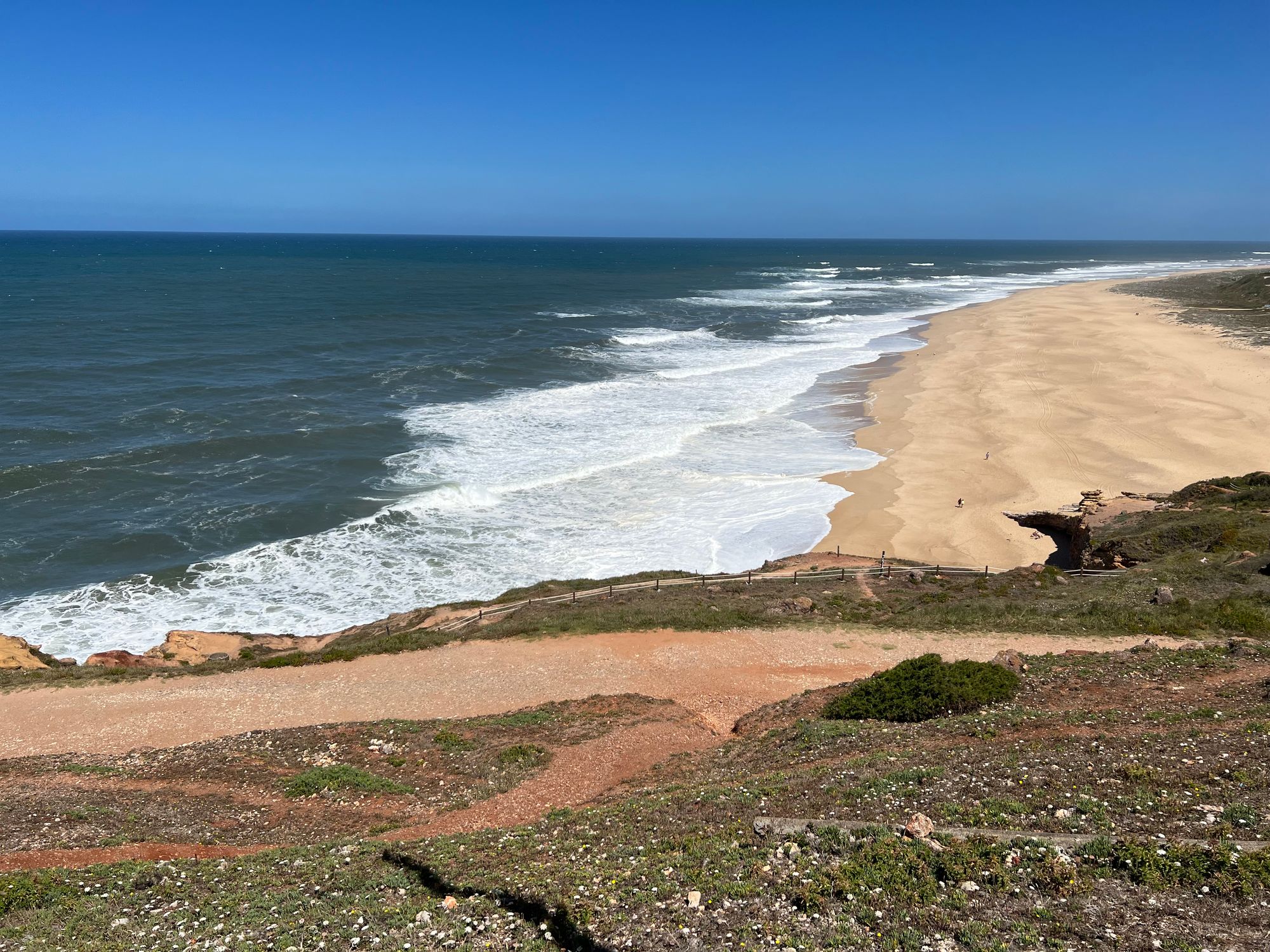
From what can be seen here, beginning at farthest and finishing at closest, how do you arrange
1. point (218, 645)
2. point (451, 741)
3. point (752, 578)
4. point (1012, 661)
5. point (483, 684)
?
point (752, 578) < point (218, 645) < point (483, 684) < point (1012, 661) < point (451, 741)

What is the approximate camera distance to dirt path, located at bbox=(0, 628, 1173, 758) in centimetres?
1680

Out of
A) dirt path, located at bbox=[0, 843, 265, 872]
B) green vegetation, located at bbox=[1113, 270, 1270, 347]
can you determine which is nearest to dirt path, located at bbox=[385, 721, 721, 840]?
dirt path, located at bbox=[0, 843, 265, 872]

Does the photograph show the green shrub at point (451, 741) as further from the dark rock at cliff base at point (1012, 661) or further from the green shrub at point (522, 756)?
the dark rock at cliff base at point (1012, 661)

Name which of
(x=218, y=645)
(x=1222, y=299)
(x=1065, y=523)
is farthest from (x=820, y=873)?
(x=1222, y=299)

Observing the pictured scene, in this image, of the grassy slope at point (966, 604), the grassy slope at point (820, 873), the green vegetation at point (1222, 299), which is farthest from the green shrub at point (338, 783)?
the green vegetation at point (1222, 299)

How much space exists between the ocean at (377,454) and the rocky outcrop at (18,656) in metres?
Result: 1.59

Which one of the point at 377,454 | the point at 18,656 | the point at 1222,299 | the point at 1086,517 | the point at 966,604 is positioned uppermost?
the point at 1222,299

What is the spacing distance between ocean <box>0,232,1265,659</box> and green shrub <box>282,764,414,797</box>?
11274 mm

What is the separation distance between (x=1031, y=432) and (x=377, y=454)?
33117 millimetres

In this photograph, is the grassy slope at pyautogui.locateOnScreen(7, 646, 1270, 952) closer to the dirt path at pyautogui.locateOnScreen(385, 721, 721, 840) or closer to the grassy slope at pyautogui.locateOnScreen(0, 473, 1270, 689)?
the dirt path at pyautogui.locateOnScreen(385, 721, 721, 840)

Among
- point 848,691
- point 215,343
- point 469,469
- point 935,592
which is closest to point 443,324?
point 215,343

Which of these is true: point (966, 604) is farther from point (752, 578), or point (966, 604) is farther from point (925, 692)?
point (925, 692)

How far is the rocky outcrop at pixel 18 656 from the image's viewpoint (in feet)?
65.3

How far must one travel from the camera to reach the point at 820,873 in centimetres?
850
